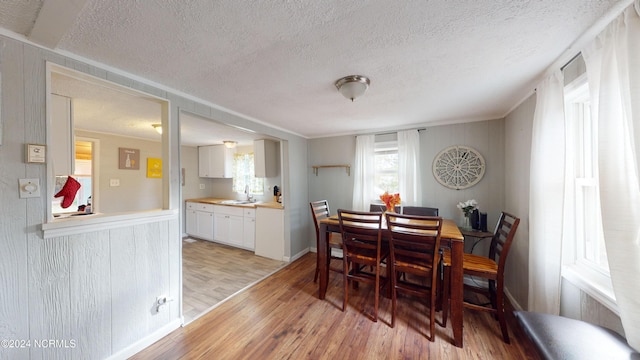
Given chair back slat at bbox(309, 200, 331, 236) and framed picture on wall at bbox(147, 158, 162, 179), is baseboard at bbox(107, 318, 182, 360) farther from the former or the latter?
framed picture on wall at bbox(147, 158, 162, 179)

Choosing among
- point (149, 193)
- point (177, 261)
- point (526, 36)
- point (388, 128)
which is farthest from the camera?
point (149, 193)

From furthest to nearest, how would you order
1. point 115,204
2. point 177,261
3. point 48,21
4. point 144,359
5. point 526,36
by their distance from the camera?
1. point 115,204
2. point 177,261
3. point 144,359
4. point 526,36
5. point 48,21

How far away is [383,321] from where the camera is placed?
6.61ft

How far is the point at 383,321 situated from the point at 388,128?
8.38 ft

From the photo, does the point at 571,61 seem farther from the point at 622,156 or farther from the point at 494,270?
the point at 494,270

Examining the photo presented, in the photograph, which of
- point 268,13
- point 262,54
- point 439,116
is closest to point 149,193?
point 262,54

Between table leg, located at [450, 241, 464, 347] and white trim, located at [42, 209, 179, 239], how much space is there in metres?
2.49

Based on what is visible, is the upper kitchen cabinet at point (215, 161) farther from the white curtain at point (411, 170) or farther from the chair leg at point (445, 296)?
the chair leg at point (445, 296)

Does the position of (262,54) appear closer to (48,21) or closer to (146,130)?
(48,21)

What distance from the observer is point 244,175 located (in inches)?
187

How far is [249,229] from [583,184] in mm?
4090

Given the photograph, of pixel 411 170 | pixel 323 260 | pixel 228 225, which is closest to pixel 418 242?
pixel 323 260

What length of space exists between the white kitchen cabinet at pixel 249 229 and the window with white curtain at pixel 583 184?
382 centimetres

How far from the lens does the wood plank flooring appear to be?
163 centimetres
